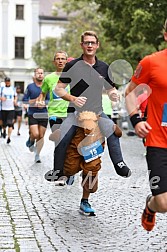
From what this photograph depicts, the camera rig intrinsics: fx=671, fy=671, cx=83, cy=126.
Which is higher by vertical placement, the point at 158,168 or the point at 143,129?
the point at 143,129

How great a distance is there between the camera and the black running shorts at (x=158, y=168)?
17.3ft

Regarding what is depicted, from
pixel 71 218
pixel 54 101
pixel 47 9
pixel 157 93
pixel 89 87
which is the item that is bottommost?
pixel 71 218

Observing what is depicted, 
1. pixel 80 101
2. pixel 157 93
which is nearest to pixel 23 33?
pixel 80 101

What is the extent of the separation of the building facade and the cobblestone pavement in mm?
57946

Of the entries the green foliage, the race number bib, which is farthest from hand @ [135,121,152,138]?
the green foliage

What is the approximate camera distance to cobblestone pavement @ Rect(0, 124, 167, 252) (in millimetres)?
5852

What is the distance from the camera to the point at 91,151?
7.24 meters

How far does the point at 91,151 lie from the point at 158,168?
6.59 feet

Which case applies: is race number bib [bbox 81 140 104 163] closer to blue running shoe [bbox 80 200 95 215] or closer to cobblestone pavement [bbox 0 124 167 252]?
blue running shoe [bbox 80 200 95 215]

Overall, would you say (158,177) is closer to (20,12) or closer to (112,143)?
(112,143)

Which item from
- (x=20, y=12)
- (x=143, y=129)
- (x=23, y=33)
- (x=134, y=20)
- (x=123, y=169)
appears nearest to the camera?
(x=143, y=129)

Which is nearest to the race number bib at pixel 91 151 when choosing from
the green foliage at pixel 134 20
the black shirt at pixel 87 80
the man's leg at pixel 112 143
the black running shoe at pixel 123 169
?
the man's leg at pixel 112 143

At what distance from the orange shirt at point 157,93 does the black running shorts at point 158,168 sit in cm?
6

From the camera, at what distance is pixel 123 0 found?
25656mm
